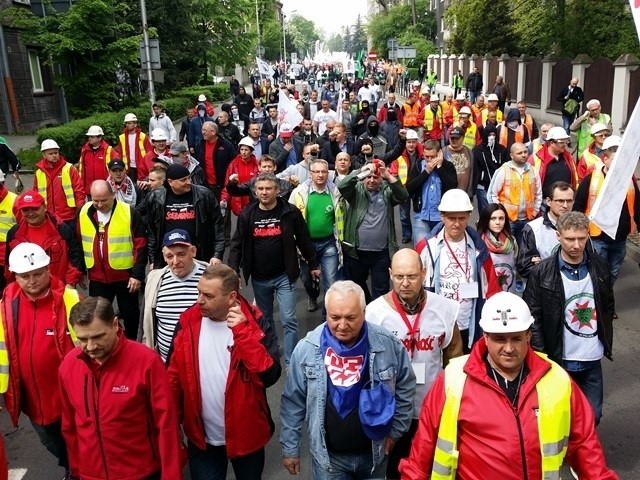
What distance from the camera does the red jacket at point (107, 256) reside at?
626 centimetres

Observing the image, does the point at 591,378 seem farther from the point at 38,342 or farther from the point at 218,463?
the point at 38,342

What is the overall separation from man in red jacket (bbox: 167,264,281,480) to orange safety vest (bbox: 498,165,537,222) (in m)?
4.86

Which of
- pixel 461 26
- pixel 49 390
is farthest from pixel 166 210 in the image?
pixel 461 26

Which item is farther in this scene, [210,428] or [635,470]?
[635,470]

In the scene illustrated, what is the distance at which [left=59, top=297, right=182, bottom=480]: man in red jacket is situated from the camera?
10.9ft

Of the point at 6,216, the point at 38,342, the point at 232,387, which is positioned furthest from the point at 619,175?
the point at 6,216

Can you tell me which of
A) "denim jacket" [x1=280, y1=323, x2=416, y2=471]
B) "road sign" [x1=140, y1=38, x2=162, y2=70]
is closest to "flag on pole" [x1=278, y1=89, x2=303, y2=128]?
"road sign" [x1=140, y1=38, x2=162, y2=70]

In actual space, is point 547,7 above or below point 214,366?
above

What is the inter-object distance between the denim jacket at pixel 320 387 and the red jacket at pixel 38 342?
1599mm

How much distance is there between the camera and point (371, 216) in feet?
22.1

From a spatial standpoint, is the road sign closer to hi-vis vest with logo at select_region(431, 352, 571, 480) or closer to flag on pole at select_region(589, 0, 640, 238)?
flag on pole at select_region(589, 0, 640, 238)

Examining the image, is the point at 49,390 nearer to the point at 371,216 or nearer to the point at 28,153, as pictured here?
the point at 371,216

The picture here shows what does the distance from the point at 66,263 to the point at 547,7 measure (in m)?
35.1

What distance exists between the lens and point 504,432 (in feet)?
9.24
